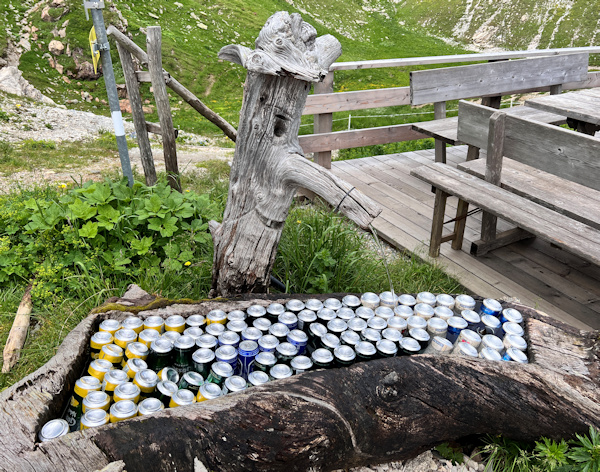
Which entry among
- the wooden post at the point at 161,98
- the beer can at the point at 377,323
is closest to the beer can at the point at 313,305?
the beer can at the point at 377,323

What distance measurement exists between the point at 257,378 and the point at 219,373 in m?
0.15

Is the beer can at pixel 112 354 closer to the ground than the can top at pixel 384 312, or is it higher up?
higher up

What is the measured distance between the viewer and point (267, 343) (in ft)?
6.66

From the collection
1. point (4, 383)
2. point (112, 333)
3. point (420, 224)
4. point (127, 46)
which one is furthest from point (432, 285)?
point (127, 46)

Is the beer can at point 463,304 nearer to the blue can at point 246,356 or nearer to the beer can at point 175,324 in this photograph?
the blue can at point 246,356

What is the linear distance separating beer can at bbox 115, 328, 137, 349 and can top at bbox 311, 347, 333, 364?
2.62 ft

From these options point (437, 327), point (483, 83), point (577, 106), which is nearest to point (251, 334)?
point (437, 327)

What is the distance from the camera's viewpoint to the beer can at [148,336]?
2016 mm

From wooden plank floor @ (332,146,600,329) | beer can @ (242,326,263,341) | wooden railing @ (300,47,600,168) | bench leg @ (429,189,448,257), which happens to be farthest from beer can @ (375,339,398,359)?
wooden railing @ (300,47,600,168)

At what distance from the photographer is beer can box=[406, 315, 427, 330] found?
216 centimetres

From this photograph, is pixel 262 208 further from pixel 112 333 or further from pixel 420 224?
pixel 420 224

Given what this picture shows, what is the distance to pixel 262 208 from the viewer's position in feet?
8.19

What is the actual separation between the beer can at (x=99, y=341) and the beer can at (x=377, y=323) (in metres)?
1.17

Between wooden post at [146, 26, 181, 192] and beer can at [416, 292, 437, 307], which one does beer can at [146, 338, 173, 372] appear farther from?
wooden post at [146, 26, 181, 192]
